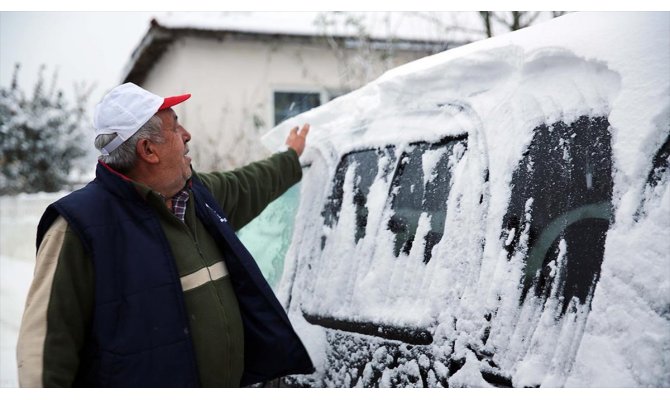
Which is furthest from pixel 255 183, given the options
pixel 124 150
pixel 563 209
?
pixel 563 209

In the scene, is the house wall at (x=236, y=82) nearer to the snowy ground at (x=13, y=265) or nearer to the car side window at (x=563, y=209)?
the snowy ground at (x=13, y=265)

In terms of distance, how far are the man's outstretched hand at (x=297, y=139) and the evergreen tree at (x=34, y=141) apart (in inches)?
383

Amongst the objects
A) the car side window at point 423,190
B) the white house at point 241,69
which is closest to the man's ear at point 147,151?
the car side window at point 423,190

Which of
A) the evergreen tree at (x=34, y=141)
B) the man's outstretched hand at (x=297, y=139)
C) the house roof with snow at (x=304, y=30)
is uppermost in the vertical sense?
the house roof with snow at (x=304, y=30)

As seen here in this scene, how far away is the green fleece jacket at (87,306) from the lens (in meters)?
1.74

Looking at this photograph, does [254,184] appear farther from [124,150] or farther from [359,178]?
[124,150]

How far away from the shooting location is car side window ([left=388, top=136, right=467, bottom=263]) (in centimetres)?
185

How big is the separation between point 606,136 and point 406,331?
0.79 m

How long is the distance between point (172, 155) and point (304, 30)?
7.48 m

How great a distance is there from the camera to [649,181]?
1305 mm

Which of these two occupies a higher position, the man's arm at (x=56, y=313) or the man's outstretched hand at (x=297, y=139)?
the man's outstretched hand at (x=297, y=139)

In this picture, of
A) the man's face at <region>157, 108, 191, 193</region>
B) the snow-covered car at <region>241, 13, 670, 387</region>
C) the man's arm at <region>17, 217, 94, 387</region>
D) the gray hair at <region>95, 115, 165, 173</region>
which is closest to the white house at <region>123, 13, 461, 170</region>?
the man's face at <region>157, 108, 191, 193</region>

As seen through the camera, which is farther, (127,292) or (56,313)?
(127,292)

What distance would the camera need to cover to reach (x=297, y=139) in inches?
111
